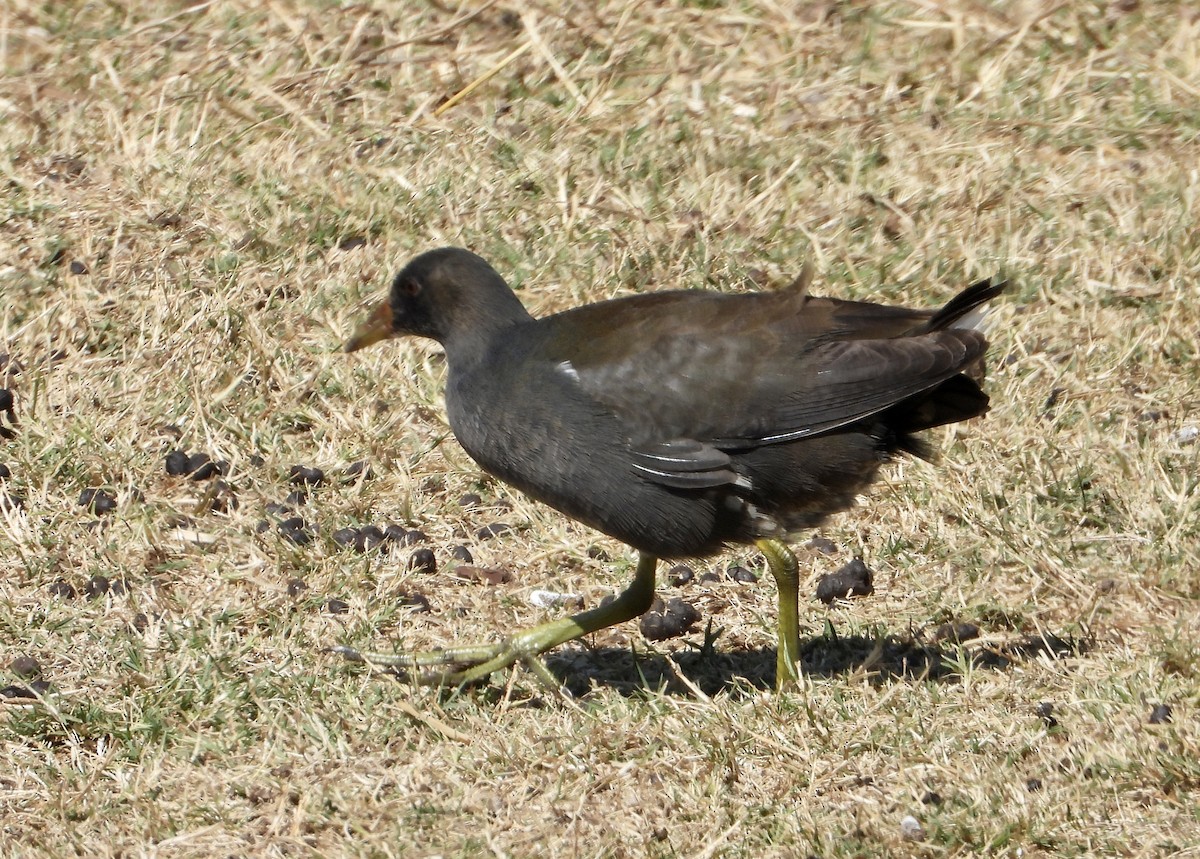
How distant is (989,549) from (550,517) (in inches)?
55.5

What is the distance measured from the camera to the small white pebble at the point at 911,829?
3.74 m

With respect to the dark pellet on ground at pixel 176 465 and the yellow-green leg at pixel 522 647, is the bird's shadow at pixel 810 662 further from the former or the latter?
the dark pellet on ground at pixel 176 465

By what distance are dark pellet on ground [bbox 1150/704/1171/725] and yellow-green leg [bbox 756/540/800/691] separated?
93 cm

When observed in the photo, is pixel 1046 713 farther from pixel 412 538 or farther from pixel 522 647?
pixel 412 538

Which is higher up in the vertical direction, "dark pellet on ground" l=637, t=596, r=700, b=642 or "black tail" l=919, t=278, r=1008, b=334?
"black tail" l=919, t=278, r=1008, b=334

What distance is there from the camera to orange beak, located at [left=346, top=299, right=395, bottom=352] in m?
4.98

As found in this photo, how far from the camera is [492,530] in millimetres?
5352

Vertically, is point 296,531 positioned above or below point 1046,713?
above

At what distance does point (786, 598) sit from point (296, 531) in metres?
1.63

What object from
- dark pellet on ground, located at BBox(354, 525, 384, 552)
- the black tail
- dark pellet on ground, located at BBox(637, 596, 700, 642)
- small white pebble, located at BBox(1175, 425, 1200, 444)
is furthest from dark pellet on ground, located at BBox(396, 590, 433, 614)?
small white pebble, located at BBox(1175, 425, 1200, 444)

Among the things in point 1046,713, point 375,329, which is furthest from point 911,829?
point 375,329

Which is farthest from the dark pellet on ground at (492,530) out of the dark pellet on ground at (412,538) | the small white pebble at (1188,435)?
the small white pebble at (1188,435)

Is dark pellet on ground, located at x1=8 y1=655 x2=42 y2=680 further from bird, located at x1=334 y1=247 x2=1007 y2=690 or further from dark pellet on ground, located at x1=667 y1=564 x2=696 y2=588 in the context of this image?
dark pellet on ground, located at x1=667 y1=564 x2=696 y2=588

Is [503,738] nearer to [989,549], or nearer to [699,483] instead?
[699,483]
